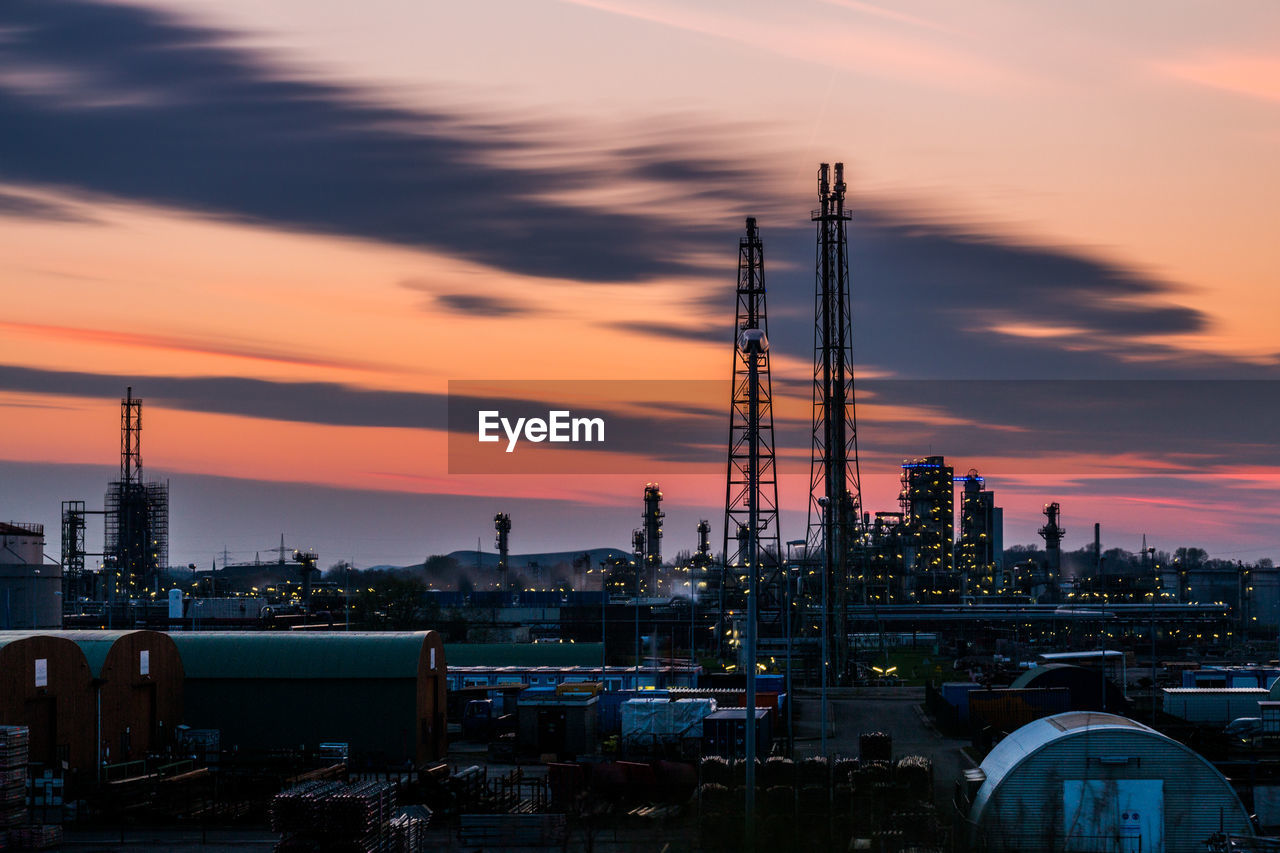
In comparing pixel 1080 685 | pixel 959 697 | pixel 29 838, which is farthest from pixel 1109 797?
pixel 1080 685

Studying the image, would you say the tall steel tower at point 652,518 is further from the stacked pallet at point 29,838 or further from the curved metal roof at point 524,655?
the stacked pallet at point 29,838

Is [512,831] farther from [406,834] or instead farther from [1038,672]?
[1038,672]

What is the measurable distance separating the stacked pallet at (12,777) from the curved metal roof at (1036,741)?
20.2 metres

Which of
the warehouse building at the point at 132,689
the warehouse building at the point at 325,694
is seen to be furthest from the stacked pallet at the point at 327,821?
the warehouse building at the point at 325,694

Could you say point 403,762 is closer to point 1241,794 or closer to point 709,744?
point 709,744

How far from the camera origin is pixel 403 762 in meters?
39.7

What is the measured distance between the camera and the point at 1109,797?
85.9ft

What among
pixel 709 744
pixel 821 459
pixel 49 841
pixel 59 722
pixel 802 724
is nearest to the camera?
pixel 49 841

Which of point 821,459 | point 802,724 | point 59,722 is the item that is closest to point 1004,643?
point 821,459

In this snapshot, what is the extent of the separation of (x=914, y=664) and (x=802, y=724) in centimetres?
3987

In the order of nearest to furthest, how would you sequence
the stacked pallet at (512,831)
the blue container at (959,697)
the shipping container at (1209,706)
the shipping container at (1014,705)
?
the stacked pallet at (512,831) < the shipping container at (1014,705) < the blue container at (959,697) < the shipping container at (1209,706)

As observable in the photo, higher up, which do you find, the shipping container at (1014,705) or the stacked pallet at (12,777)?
the stacked pallet at (12,777)

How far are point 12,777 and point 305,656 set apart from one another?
1385 centimetres

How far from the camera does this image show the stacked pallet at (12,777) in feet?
91.7
